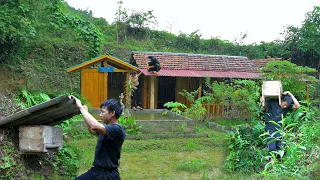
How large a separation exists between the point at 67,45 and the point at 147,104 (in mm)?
6117

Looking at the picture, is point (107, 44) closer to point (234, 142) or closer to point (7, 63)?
point (7, 63)

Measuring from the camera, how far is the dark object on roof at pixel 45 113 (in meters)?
3.83

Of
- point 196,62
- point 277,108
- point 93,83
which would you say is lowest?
point 277,108

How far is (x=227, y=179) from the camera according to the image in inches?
260

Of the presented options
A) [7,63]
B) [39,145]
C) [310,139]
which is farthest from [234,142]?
[7,63]

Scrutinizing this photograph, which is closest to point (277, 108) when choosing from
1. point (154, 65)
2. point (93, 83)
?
point (93, 83)

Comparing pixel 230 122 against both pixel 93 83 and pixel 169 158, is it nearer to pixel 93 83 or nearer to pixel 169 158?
pixel 93 83

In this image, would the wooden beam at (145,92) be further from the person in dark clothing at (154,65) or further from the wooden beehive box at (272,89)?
the wooden beehive box at (272,89)

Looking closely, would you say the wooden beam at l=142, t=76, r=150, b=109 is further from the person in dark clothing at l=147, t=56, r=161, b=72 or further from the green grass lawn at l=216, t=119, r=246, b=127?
the green grass lawn at l=216, t=119, r=246, b=127

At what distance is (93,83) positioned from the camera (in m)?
14.2

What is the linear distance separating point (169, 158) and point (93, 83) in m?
6.70

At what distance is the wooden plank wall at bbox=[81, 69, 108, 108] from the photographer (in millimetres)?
14195

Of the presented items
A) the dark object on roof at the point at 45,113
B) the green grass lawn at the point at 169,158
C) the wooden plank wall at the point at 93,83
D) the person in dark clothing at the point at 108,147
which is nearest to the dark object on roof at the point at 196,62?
the wooden plank wall at the point at 93,83

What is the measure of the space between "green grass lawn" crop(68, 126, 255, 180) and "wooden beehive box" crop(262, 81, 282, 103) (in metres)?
1.70
